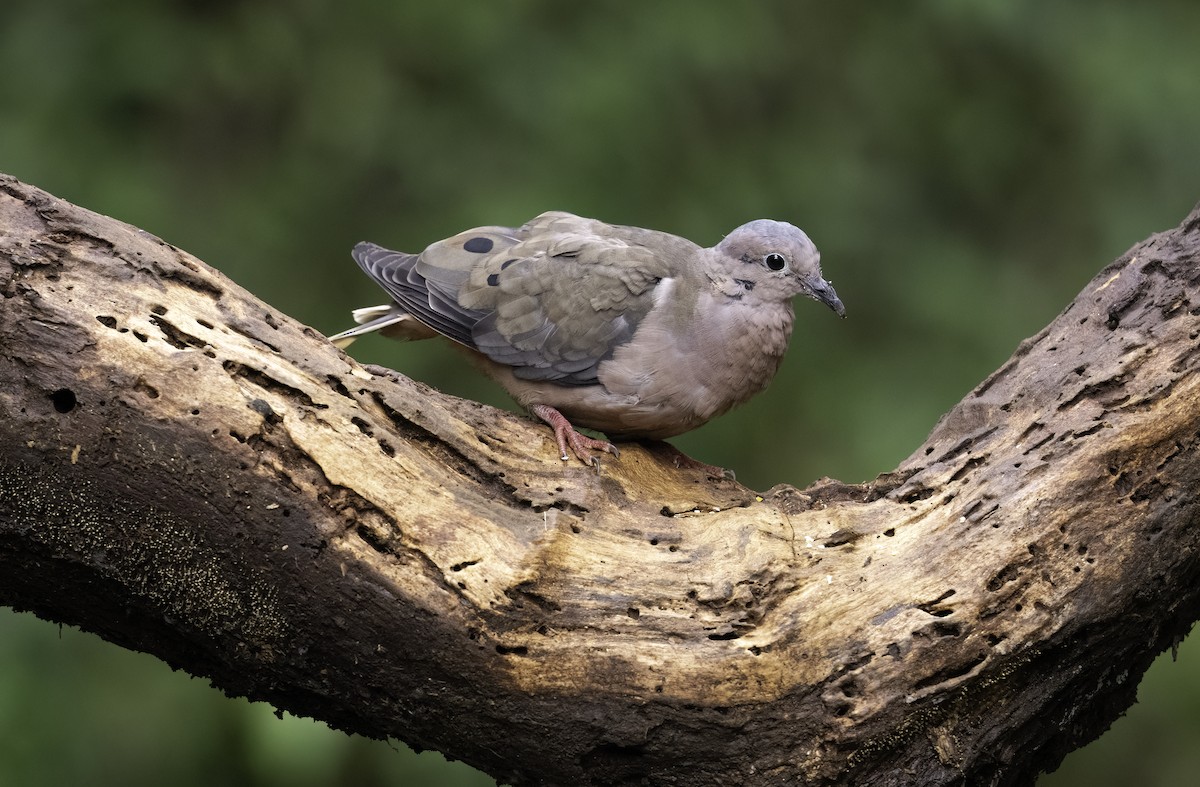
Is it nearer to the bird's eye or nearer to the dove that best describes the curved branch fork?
the dove

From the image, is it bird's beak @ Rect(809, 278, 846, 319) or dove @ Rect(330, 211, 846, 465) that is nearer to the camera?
dove @ Rect(330, 211, 846, 465)

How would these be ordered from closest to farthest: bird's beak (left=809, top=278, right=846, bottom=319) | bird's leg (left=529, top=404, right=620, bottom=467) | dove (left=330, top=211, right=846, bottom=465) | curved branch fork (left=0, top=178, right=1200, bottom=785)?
curved branch fork (left=0, top=178, right=1200, bottom=785)
bird's leg (left=529, top=404, right=620, bottom=467)
dove (left=330, top=211, right=846, bottom=465)
bird's beak (left=809, top=278, right=846, bottom=319)

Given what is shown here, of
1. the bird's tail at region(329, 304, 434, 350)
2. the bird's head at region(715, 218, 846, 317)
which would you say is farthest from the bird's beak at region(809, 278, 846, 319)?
the bird's tail at region(329, 304, 434, 350)

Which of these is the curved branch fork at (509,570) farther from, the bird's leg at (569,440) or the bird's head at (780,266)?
the bird's head at (780,266)

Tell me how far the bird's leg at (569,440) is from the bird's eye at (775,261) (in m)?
0.71

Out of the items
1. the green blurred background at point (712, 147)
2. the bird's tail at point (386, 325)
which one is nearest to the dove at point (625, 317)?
the bird's tail at point (386, 325)

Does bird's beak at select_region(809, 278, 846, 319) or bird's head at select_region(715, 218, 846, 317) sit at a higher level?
bird's head at select_region(715, 218, 846, 317)

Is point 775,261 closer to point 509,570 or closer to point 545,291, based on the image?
point 545,291

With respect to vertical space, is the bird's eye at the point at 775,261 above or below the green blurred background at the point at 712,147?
below

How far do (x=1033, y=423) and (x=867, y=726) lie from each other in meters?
0.82

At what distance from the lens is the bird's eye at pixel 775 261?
11.2 feet

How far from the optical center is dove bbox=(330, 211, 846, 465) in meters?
3.32

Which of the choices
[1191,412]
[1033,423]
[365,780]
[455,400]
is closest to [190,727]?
[365,780]

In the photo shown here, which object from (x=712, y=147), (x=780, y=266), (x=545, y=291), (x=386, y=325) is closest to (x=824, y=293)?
(x=780, y=266)
